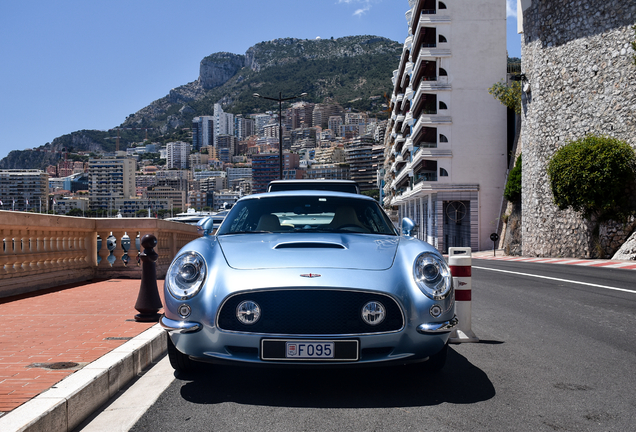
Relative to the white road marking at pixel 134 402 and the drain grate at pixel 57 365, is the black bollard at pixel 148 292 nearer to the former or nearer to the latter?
the white road marking at pixel 134 402

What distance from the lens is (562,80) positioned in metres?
28.8

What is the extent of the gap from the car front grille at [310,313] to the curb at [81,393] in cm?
85

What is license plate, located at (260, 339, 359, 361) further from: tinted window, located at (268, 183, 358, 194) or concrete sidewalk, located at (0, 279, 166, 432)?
tinted window, located at (268, 183, 358, 194)

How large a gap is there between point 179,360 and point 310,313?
115cm

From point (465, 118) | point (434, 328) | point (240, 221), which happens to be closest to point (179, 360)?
point (240, 221)

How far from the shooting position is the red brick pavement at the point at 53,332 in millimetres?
3619

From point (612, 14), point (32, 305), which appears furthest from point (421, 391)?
point (612, 14)

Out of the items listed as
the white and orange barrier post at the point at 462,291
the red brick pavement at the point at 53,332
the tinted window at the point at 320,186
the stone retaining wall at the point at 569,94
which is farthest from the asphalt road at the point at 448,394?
the stone retaining wall at the point at 569,94

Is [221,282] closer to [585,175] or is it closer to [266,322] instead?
[266,322]

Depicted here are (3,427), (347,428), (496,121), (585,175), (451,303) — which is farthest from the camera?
(496,121)

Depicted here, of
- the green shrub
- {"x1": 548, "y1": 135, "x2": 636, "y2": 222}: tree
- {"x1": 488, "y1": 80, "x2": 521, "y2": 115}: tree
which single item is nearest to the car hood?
{"x1": 548, "y1": 135, "x2": 636, "y2": 222}: tree

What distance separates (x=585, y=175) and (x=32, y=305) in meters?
22.9

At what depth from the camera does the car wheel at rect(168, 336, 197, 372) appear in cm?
415

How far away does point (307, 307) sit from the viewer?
12.1 feet
